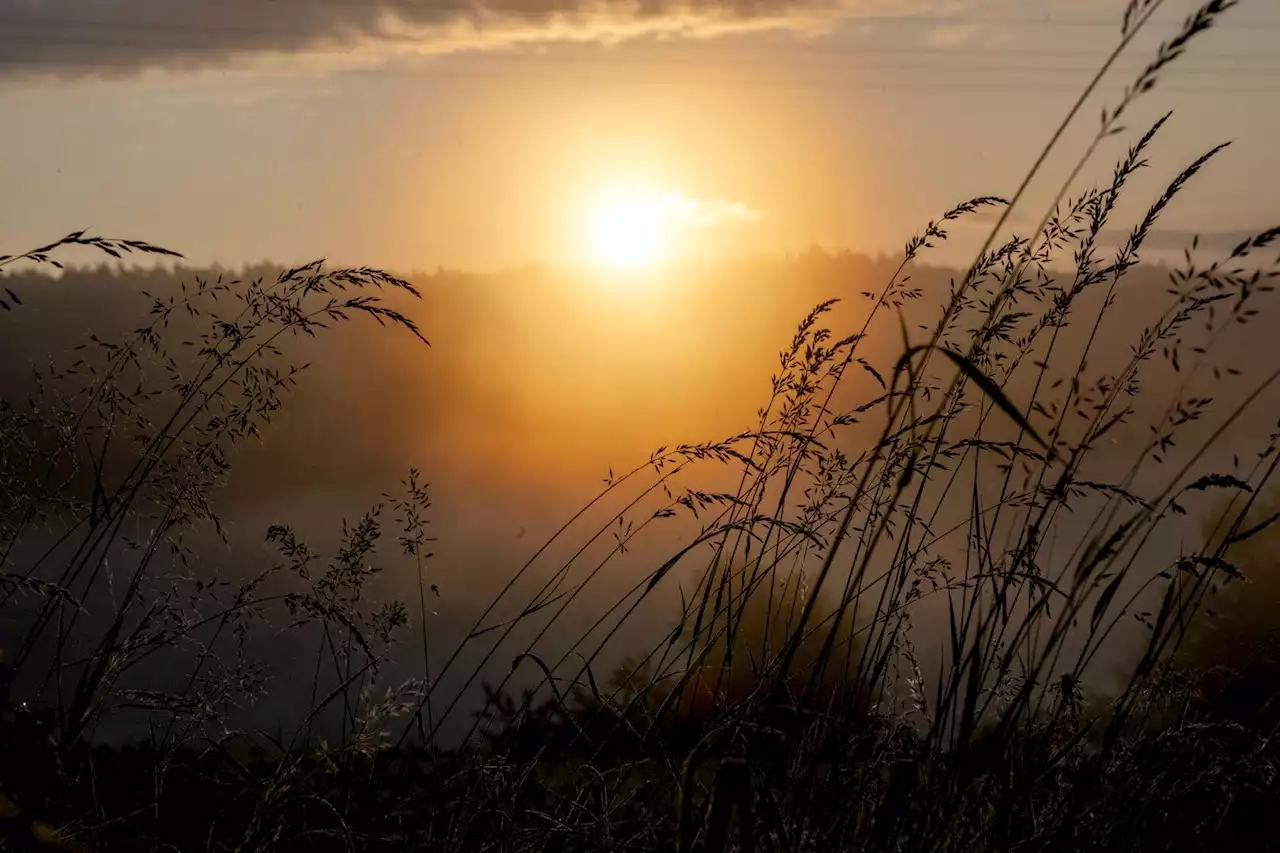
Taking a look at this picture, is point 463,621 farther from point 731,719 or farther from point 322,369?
point 731,719

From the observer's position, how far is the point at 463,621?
3291cm

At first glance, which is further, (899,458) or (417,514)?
(417,514)

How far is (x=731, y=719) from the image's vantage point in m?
1.40

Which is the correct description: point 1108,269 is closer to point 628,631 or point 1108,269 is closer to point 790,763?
point 790,763

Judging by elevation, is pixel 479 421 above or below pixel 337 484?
above

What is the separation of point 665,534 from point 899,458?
35730 mm

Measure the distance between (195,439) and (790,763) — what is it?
5.56 ft

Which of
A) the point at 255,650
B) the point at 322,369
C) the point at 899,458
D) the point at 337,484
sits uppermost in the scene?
the point at 322,369

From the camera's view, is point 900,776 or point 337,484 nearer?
point 900,776

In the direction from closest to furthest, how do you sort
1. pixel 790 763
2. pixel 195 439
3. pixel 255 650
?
pixel 790 763, pixel 195 439, pixel 255 650

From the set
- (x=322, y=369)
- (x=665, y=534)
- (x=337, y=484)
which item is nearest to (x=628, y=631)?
(x=665, y=534)

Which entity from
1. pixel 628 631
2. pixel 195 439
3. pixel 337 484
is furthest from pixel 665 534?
pixel 195 439

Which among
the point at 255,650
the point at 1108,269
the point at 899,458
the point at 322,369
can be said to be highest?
the point at 322,369

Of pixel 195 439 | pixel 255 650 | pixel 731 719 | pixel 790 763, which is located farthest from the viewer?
pixel 255 650
